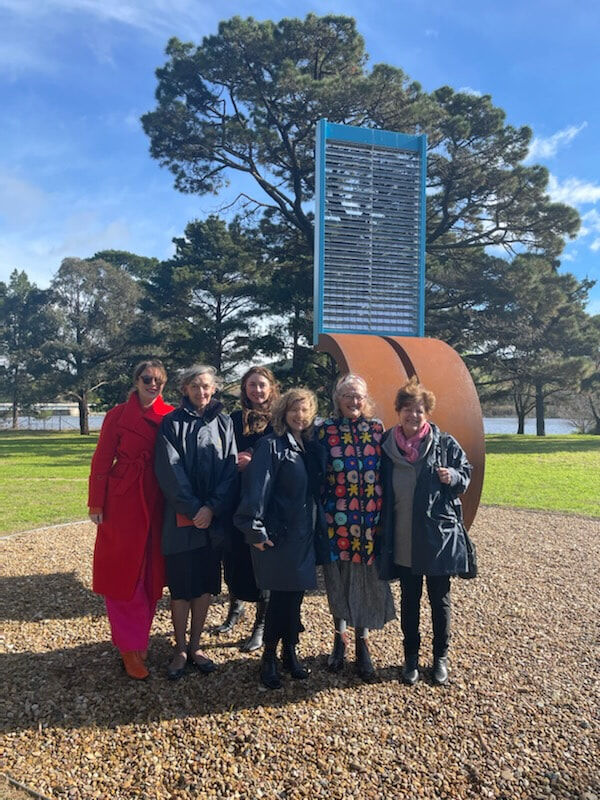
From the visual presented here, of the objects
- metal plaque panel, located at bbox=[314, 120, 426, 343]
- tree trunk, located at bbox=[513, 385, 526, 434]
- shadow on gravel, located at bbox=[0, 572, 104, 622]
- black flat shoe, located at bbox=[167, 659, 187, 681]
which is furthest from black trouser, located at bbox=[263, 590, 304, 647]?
tree trunk, located at bbox=[513, 385, 526, 434]

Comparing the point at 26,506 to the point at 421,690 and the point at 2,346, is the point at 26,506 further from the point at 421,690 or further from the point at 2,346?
the point at 2,346

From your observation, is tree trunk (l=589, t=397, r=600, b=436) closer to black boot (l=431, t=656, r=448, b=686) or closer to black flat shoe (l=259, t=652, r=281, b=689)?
black boot (l=431, t=656, r=448, b=686)

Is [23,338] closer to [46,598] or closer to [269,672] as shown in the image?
[46,598]

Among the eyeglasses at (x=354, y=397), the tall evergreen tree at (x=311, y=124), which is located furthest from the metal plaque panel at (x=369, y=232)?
the tall evergreen tree at (x=311, y=124)

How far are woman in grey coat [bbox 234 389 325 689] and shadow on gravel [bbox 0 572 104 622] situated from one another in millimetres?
1737

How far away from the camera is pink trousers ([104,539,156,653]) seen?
3.20 metres

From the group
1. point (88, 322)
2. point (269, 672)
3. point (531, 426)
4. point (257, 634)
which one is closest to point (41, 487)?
point (257, 634)

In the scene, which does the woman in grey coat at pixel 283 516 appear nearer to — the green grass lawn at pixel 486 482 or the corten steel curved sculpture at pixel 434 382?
the corten steel curved sculpture at pixel 434 382

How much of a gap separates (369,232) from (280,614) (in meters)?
5.39

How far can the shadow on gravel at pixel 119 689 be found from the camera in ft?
9.26

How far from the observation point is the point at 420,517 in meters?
3.12

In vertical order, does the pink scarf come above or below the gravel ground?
above

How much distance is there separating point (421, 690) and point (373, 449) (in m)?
1.29

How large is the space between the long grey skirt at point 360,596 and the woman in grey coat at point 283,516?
0.85ft
